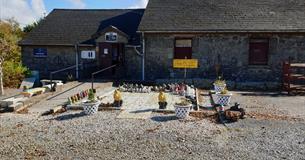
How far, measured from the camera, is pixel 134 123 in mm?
9281

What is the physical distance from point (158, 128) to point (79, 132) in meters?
2.04

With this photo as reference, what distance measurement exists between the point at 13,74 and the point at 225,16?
12071mm

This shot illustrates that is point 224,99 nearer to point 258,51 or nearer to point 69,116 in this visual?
point 69,116

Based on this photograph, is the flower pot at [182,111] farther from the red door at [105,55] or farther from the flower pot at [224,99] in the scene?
the red door at [105,55]

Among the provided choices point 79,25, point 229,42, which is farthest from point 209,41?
point 79,25

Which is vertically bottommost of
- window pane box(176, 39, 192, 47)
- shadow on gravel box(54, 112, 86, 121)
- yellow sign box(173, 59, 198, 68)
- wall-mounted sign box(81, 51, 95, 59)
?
shadow on gravel box(54, 112, 86, 121)

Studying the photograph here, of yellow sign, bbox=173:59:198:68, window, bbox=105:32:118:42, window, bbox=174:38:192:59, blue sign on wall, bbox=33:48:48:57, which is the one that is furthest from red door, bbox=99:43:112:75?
yellow sign, bbox=173:59:198:68

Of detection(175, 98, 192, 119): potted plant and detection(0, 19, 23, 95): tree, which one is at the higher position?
detection(0, 19, 23, 95): tree

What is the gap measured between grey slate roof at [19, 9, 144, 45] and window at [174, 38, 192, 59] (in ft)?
8.54

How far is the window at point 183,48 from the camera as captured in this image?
17578mm

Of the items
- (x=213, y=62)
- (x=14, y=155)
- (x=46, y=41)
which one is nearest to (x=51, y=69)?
(x=46, y=41)

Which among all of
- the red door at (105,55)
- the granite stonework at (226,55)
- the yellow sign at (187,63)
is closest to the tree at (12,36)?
the red door at (105,55)

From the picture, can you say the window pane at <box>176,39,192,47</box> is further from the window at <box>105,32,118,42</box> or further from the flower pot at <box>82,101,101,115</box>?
the flower pot at <box>82,101,101,115</box>

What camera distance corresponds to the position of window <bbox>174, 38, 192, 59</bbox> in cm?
1758
